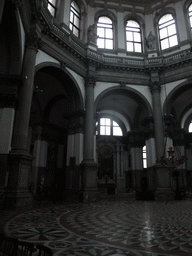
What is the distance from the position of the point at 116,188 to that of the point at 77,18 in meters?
15.0

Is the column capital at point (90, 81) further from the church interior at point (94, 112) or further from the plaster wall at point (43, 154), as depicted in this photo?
the plaster wall at point (43, 154)

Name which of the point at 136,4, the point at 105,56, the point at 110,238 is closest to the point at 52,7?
the point at 105,56

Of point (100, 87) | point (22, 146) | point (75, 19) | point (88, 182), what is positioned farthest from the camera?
point (75, 19)

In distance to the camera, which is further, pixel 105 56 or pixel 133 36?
pixel 133 36

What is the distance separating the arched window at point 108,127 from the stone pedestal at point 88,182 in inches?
375

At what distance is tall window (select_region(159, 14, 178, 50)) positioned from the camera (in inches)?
659

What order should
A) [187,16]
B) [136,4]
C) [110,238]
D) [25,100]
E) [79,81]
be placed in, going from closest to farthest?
[110,238] → [25,100] → [79,81] → [187,16] → [136,4]

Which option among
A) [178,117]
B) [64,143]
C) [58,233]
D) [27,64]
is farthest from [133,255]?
[178,117]

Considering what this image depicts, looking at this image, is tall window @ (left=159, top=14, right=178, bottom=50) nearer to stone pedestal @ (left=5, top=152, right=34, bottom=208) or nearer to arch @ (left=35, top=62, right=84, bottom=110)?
arch @ (left=35, top=62, right=84, bottom=110)

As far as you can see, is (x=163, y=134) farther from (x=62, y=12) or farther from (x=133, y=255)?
(x=133, y=255)

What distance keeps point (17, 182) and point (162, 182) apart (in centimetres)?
940

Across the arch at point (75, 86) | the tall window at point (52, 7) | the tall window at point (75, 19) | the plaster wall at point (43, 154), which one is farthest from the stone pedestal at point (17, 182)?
the tall window at point (75, 19)

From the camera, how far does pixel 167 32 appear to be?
17203 mm

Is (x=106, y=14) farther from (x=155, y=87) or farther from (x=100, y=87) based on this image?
(x=155, y=87)
